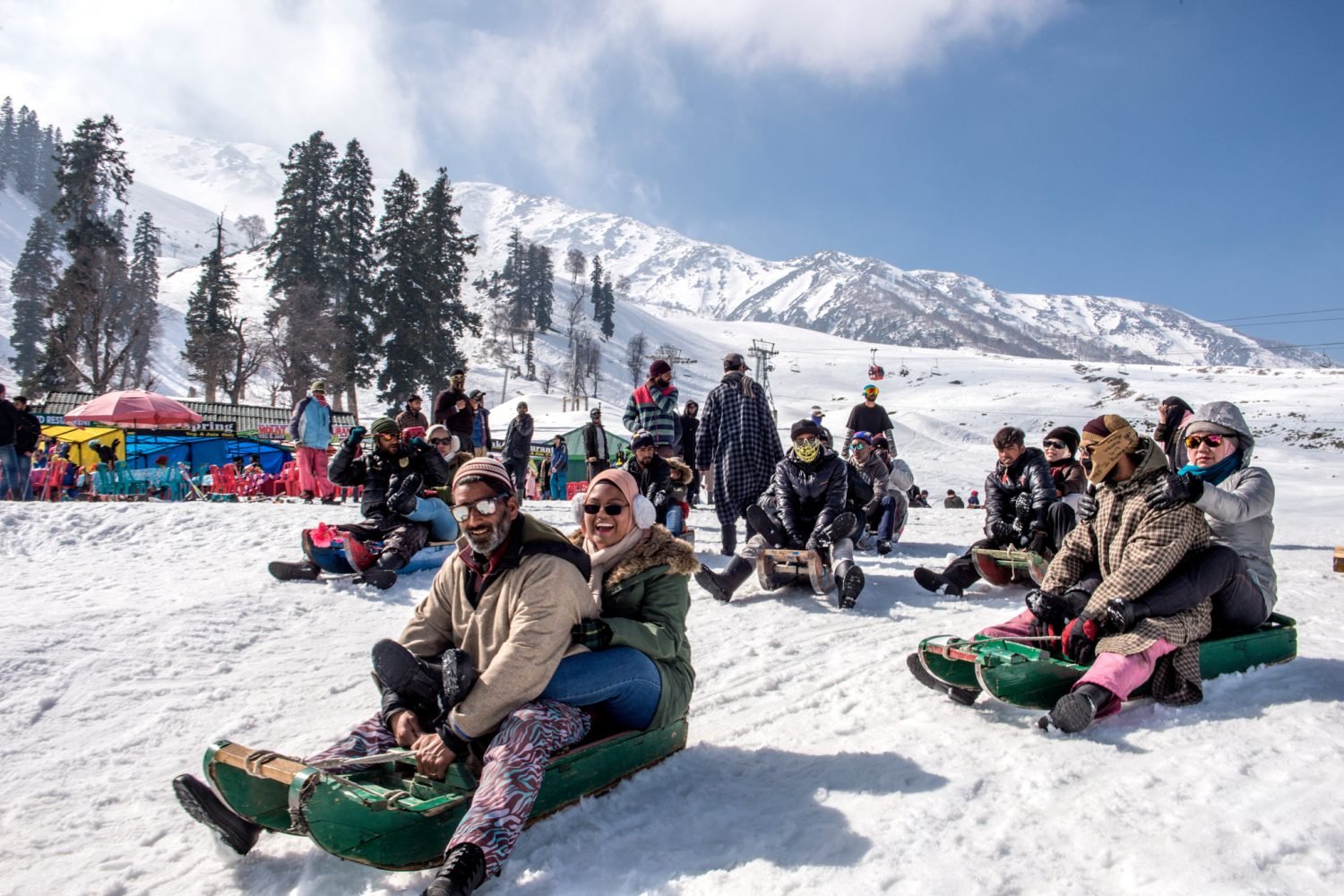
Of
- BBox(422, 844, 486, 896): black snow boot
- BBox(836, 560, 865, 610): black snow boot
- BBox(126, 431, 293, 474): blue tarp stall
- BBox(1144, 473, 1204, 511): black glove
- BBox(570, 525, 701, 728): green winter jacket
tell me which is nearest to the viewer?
BBox(422, 844, 486, 896): black snow boot

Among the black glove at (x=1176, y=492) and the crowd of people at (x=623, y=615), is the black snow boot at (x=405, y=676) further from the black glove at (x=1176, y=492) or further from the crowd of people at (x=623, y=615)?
the black glove at (x=1176, y=492)

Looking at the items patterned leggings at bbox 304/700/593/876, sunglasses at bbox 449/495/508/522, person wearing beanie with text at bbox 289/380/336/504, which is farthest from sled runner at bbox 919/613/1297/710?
person wearing beanie with text at bbox 289/380/336/504

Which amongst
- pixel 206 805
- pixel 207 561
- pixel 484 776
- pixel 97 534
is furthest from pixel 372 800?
pixel 97 534

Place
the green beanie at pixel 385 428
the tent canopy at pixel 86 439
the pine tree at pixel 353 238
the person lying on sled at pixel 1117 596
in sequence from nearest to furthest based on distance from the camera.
A: the person lying on sled at pixel 1117 596 → the green beanie at pixel 385 428 → the tent canopy at pixel 86 439 → the pine tree at pixel 353 238

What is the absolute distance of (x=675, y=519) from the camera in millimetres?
8156

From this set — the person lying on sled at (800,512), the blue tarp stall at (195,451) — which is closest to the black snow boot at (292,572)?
the person lying on sled at (800,512)

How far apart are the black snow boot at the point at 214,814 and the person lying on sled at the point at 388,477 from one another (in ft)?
15.7

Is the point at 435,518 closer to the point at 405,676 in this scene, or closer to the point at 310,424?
the point at 405,676

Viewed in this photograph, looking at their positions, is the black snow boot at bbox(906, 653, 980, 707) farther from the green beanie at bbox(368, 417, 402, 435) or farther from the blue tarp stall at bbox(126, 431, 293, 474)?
the blue tarp stall at bbox(126, 431, 293, 474)

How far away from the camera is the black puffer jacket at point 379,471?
761cm

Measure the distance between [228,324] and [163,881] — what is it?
44.2 m

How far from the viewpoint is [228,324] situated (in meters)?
41.0

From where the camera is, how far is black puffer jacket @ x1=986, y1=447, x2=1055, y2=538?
279 inches

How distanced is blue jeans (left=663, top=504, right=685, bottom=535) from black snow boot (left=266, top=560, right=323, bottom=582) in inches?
131
